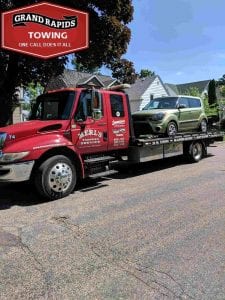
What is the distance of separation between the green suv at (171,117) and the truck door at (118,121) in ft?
6.11

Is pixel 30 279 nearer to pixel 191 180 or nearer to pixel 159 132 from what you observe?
pixel 191 180

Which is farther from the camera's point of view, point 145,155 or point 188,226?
point 145,155

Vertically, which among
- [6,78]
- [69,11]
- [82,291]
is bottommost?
[82,291]

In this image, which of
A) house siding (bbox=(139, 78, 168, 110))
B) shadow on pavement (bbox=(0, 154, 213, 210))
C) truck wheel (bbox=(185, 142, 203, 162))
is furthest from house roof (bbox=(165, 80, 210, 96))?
shadow on pavement (bbox=(0, 154, 213, 210))

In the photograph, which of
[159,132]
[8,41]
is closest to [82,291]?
[159,132]

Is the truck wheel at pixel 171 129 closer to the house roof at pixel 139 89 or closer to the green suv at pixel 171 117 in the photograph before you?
the green suv at pixel 171 117

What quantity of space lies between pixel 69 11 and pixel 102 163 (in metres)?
8.16

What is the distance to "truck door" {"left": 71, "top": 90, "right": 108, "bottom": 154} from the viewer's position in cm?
916

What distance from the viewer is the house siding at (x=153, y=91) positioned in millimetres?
46047

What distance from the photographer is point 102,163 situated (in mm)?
9758

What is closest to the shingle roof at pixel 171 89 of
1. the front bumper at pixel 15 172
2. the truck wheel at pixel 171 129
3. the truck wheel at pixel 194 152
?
the truck wheel at pixel 194 152

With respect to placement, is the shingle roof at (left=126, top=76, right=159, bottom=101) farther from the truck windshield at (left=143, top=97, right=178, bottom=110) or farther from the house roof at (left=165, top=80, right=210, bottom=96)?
the truck windshield at (left=143, top=97, right=178, bottom=110)

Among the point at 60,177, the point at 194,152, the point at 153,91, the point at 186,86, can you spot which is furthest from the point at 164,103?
the point at 186,86

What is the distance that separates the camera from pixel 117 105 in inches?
406
